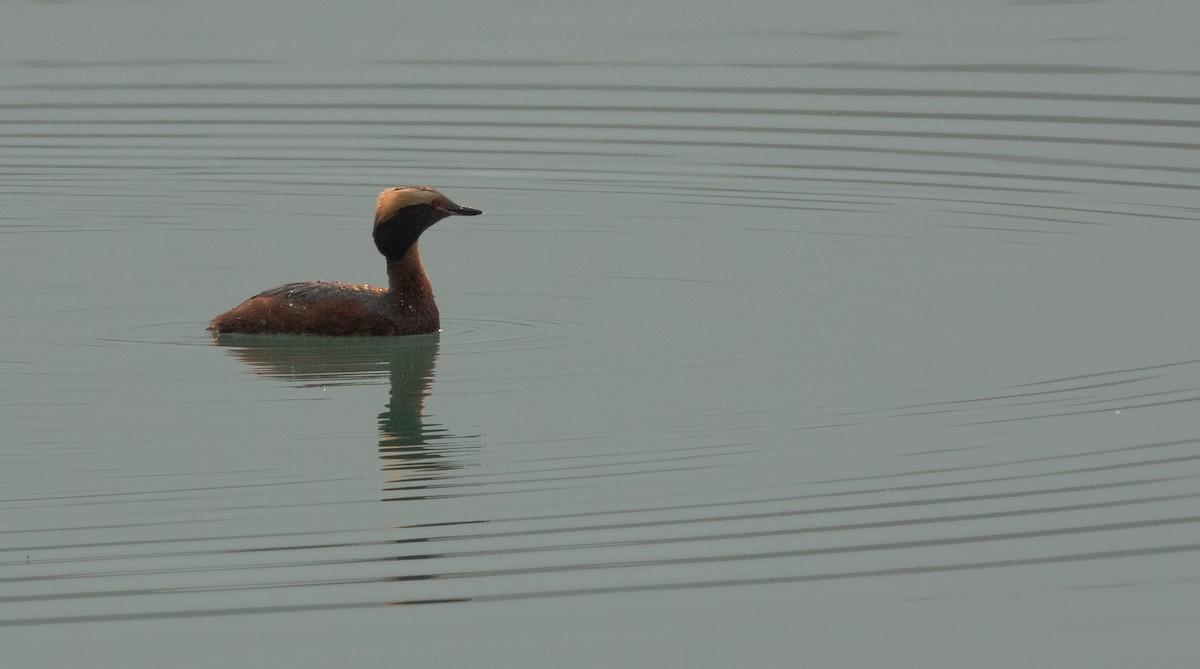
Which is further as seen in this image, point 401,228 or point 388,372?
point 401,228

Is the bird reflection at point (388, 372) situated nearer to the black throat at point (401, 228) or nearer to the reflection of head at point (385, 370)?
the reflection of head at point (385, 370)

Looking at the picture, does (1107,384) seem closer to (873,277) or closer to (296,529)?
(873,277)

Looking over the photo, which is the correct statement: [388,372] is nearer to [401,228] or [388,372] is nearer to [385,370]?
[385,370]

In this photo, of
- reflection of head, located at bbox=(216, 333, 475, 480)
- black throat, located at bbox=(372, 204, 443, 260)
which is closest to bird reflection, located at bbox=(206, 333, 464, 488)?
reflection of head, located at bbox=(216, 333, 475, 480)

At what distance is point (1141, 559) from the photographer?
406 inches

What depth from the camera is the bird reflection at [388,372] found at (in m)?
12.5

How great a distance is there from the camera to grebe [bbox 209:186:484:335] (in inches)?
628

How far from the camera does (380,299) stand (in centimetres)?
1616

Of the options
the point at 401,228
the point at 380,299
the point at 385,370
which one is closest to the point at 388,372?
the point at 385,370

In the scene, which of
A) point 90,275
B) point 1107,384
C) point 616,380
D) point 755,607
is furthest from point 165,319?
point 755,607

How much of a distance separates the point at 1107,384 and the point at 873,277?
3.99m

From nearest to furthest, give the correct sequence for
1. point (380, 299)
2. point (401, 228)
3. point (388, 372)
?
point (388, 372) → point (380, 299) → point (401, 228)

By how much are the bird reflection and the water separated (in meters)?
0.05

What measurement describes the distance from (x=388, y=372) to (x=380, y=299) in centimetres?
127
